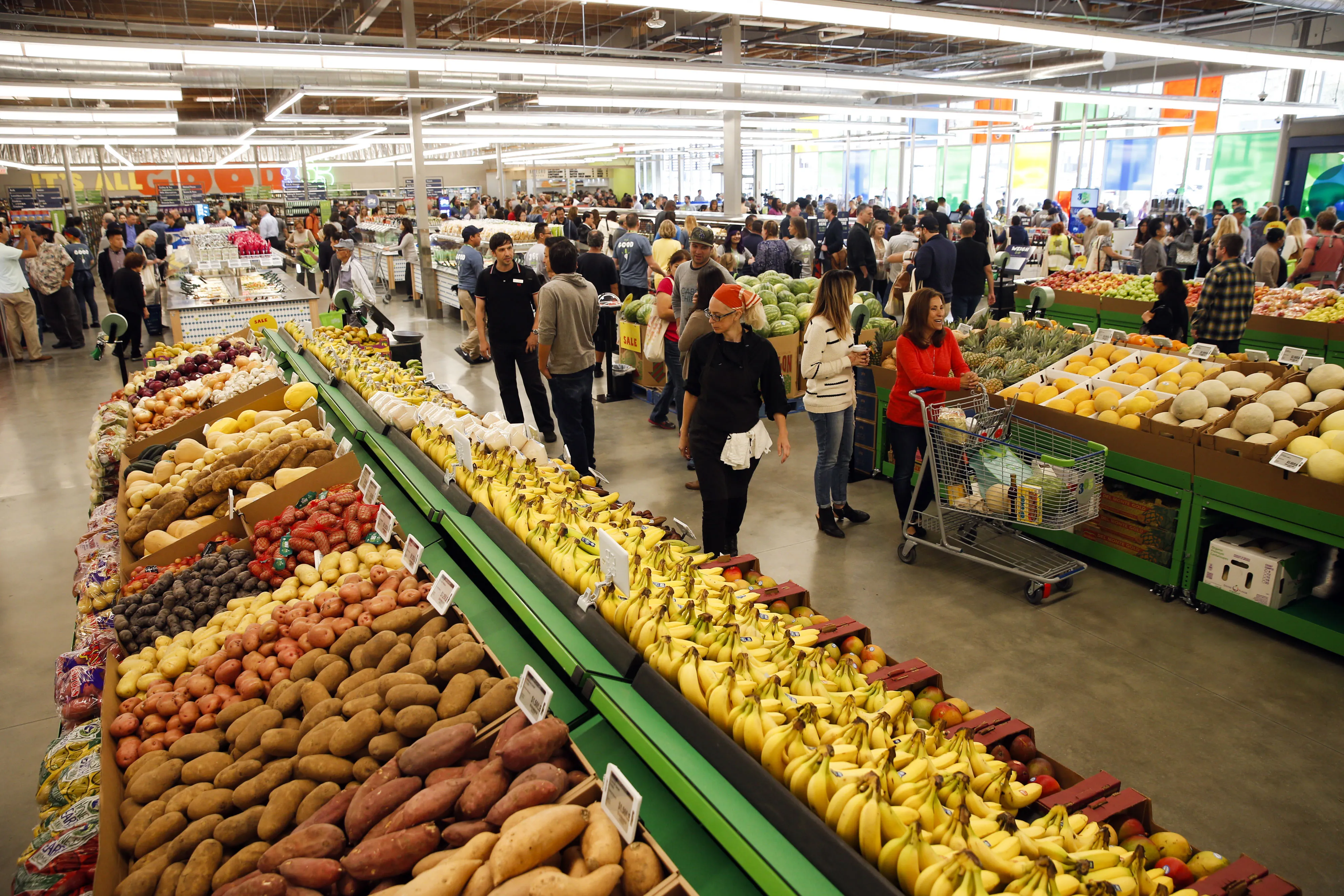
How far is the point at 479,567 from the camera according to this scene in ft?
9.47

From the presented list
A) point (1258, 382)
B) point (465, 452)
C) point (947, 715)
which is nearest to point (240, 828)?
point (465, 452)

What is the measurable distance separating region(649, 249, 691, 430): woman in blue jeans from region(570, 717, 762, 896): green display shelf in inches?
178

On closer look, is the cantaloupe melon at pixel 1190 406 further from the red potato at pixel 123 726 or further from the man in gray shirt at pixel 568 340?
the red potato at pixel 123 726

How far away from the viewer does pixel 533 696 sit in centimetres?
204

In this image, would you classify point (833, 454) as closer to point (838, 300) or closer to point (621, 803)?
point (838, 300)

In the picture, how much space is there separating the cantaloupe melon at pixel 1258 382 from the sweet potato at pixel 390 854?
192 inches

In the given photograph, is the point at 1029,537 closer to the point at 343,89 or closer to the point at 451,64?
the point at 451,64

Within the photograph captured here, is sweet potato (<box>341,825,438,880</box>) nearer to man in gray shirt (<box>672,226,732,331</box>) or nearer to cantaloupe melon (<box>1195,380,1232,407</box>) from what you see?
cantaloupe melon (<box>1195,380,1232,407</box>)

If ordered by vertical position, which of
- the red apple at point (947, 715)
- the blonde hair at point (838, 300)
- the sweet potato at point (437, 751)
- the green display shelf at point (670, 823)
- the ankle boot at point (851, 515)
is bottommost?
the ankle boot at point (851, 515)

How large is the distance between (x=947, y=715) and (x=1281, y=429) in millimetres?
2858

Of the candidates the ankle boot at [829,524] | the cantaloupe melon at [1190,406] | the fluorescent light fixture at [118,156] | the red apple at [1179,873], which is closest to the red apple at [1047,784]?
the red apple at [1179,873]

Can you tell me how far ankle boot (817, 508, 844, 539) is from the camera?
5348mm

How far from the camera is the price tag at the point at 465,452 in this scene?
3.36m

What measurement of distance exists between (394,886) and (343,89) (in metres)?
12.9
